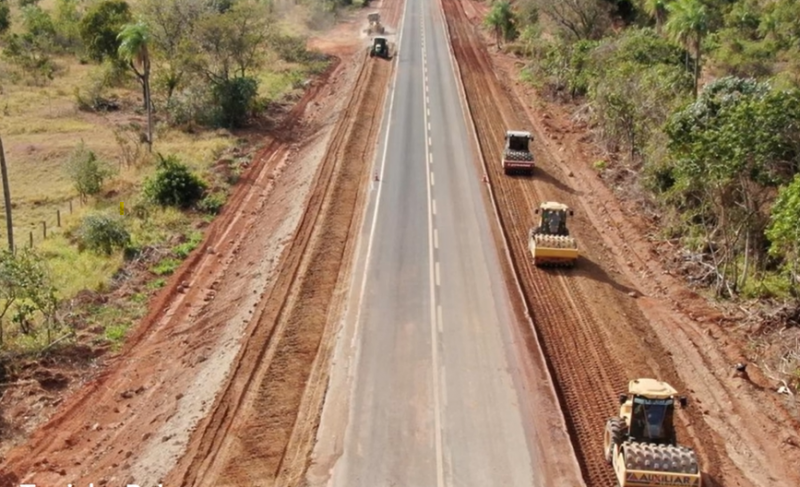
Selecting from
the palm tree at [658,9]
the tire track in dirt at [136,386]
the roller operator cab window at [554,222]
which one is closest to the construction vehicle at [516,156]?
the roller operator cab window at [554,222]

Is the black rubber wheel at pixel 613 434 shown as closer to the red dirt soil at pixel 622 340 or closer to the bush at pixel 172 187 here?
the red dirt soil at pixel 622 340

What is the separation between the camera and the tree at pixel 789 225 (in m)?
25.7

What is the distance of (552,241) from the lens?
33.8 metres

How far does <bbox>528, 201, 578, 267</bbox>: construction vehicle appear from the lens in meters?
33.5

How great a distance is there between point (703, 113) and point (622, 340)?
13.2 metres

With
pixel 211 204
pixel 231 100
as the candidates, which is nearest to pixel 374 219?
pixel 211 204

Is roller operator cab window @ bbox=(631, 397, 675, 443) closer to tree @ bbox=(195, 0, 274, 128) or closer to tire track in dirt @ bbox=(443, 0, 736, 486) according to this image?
tire track in dirt @ bbox=(443, 0, 736, 486)

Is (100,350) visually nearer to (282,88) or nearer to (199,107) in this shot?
(199,107)

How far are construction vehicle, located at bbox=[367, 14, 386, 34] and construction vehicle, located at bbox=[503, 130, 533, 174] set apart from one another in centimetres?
4766

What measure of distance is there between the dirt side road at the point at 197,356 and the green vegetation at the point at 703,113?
1543cm

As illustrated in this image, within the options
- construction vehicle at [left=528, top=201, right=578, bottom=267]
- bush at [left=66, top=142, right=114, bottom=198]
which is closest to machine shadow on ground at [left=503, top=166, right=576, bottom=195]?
construction vehicle at [left=528, top=201, right=578, bottom=267]

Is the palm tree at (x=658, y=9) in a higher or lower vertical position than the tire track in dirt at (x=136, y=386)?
higher

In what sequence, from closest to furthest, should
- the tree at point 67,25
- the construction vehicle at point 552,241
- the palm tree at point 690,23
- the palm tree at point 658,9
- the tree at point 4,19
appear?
1. the construction vehicle at point 552,241
2. the palm tree at point 690,23
3. the palm tree at point 658,9
4. the tree at point 67,25
5. the tree at point 4,19

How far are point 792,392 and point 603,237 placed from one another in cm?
1404
